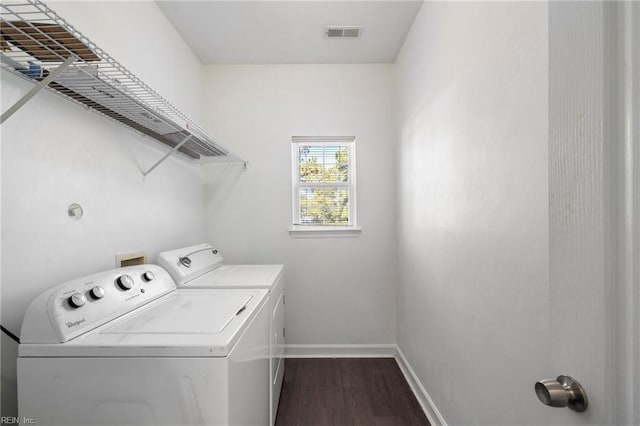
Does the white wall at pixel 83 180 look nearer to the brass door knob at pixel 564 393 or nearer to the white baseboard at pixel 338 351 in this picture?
the white baseboard at pixel 338 351

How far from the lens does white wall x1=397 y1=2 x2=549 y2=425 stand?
0.91 m

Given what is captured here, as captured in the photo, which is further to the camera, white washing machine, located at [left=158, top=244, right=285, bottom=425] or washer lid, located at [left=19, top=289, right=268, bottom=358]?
white washing machine, located at [left=158, top=244, right=285, bottom=425]

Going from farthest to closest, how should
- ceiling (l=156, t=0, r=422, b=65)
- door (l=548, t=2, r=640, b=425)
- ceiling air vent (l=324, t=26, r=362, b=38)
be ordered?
1. ceiling air vent (l=324, t=26, r=362, b=38)
2. ceiling (l=156, t=0, r=422, b=65)
3. door (l=548, t=2, r=640, b=425)

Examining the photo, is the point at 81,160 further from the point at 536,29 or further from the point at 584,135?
the point at 536,29

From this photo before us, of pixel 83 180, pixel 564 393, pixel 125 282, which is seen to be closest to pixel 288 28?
pixel 83 180

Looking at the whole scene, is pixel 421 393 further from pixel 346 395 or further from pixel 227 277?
pixel 227 277

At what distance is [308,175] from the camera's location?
2752mm

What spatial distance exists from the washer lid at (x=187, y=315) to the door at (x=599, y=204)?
3.31ft

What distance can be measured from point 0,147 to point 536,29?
189 cm

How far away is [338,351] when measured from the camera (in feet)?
8.49

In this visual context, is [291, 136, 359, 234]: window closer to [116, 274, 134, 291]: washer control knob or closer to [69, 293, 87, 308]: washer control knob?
[116, 274, 134, 291]: washer control knob

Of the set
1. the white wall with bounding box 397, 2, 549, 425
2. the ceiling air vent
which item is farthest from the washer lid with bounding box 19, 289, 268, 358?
the ceiling air vent

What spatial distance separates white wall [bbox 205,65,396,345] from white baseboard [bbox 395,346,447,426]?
0.29m

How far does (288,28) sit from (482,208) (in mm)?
1978
